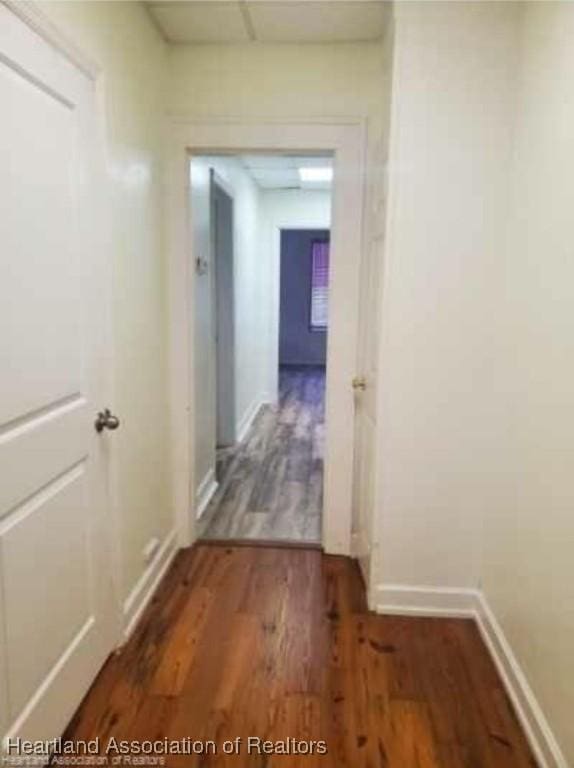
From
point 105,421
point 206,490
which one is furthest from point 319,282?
point 105,421

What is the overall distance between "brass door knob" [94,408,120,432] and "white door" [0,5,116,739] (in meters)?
0.03

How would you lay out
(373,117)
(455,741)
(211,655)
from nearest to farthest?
(455,741) → (211,655) → (373,117)

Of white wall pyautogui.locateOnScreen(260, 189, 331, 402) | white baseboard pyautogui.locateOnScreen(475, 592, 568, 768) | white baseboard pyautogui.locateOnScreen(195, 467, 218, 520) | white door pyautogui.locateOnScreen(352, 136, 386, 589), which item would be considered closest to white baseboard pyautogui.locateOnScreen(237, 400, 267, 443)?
white wall pyautogui.locateOnScreen(260, 189, 331, 402)

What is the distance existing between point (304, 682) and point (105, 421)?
1163 mm

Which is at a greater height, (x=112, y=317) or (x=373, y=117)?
(x=373, y=117)

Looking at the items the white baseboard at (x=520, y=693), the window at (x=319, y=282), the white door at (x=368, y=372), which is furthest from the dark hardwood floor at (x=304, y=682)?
the window at (x=319, y=282)

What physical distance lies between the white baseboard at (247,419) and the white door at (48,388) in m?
3.32

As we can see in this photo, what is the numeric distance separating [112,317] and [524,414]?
1.51 m

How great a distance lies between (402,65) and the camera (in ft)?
7.03

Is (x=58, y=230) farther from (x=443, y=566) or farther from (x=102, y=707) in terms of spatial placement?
(x=443, y=566)

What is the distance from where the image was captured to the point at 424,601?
95.9 inches

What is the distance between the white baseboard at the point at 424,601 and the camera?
7.95 feet

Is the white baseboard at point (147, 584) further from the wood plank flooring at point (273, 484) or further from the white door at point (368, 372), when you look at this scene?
Answer: the white door at point (368, 372)

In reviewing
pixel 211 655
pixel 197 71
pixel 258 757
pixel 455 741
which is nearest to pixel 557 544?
pixel 455 741
